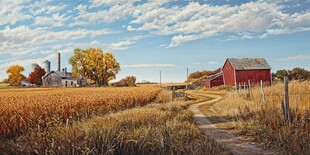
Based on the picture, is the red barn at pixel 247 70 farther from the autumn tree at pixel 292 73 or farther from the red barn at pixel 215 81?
the autumn tree at pixel 292 73

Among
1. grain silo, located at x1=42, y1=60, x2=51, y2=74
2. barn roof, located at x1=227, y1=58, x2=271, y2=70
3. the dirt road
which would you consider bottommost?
the dirt road

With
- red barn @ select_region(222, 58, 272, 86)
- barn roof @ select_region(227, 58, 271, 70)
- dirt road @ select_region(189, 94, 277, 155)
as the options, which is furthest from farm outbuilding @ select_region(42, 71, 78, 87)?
dirt road @ select_region(189, 94, 277, 155)

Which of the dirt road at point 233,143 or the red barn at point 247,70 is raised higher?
the red barn at point 247,70

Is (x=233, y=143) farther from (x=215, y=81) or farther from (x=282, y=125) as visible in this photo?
(x=215, y=81)

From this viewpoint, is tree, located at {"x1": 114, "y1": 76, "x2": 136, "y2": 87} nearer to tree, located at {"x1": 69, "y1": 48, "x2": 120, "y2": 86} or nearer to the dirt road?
tree, located at {"x1": 69, "y1": 48, "x2": 120, "y2": 86}

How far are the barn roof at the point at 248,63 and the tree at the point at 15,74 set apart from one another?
59259mm

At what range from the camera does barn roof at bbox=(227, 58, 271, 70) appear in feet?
172

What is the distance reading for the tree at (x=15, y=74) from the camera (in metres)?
82.9

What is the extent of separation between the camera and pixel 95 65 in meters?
71.7

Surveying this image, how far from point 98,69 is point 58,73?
16.7 m

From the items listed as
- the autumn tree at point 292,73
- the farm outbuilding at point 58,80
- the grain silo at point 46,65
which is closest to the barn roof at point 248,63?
the autumn tree at point 292,73

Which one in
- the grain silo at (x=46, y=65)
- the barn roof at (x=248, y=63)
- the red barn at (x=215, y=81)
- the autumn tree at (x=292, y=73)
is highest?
the grain silo at (x=46, y=65)

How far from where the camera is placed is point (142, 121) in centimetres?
1148

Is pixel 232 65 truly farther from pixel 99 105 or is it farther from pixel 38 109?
pixel 38 109
